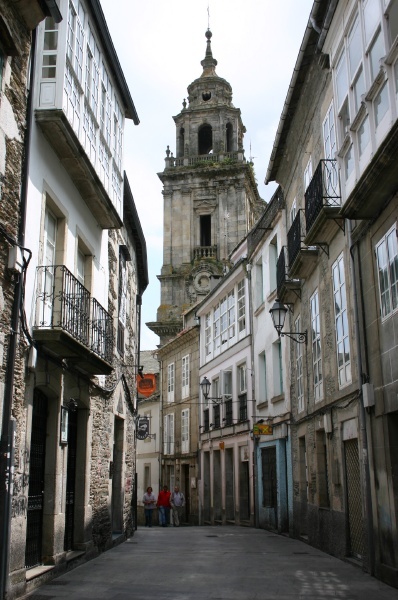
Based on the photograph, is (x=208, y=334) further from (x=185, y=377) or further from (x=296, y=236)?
(x=296, y=236)

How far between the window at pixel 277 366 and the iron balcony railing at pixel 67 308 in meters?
8.80

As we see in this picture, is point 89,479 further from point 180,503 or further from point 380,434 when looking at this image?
point 180,503

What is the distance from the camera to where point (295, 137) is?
16.4 metres

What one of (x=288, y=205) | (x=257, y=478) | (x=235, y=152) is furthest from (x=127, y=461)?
(x=235, y=152)

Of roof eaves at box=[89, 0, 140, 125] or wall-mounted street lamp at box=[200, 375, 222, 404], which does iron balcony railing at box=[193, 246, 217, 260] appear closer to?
wall-mounted street lamp at box=[200, 375, 222, 404]

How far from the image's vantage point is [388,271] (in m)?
9.51

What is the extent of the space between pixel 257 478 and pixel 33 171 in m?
15.0

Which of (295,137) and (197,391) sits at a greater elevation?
(295,137)

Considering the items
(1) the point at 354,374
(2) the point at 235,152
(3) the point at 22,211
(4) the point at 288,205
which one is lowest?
(1) the point at 354,374

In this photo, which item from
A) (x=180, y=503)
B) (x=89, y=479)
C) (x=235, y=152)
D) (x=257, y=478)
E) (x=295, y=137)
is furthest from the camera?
(x=235, y=152)

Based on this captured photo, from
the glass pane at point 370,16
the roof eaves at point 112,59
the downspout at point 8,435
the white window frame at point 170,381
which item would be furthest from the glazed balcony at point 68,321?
the white window frame at point 170,381

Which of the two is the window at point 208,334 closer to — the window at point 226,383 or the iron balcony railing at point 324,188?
the window at point 226,383

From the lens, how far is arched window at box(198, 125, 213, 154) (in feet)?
192

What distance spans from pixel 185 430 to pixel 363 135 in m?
24.7
